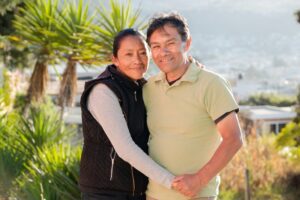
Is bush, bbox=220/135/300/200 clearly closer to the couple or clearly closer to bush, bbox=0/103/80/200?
bush, bbox=0/103/80/200

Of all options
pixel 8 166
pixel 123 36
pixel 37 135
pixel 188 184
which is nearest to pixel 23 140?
pixel 37 135

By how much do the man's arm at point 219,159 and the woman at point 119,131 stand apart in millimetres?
84

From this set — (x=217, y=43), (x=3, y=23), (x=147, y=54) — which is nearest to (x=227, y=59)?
(x=217, y=43)

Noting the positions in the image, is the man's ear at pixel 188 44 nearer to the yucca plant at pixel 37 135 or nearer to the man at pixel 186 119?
the man at pixel 186 119

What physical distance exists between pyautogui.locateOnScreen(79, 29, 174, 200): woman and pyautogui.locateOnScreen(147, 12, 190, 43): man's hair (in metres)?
0.19

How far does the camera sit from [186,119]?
2.82 meters

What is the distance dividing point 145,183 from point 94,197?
274 mm

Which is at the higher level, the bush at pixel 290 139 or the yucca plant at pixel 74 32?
the yucca plant at pixel 74 32

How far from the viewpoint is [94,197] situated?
2988 millimetres

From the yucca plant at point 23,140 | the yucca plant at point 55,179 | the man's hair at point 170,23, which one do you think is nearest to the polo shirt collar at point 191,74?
the man's hair at point 170,23

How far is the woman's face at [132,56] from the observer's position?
3043mm

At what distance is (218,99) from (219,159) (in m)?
0.28

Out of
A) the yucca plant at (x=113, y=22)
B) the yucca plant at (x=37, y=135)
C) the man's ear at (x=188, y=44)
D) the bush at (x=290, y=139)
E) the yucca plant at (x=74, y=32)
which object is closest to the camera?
the man's ear at (x=188, y=44)

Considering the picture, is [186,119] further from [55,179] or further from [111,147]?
[55,179]
